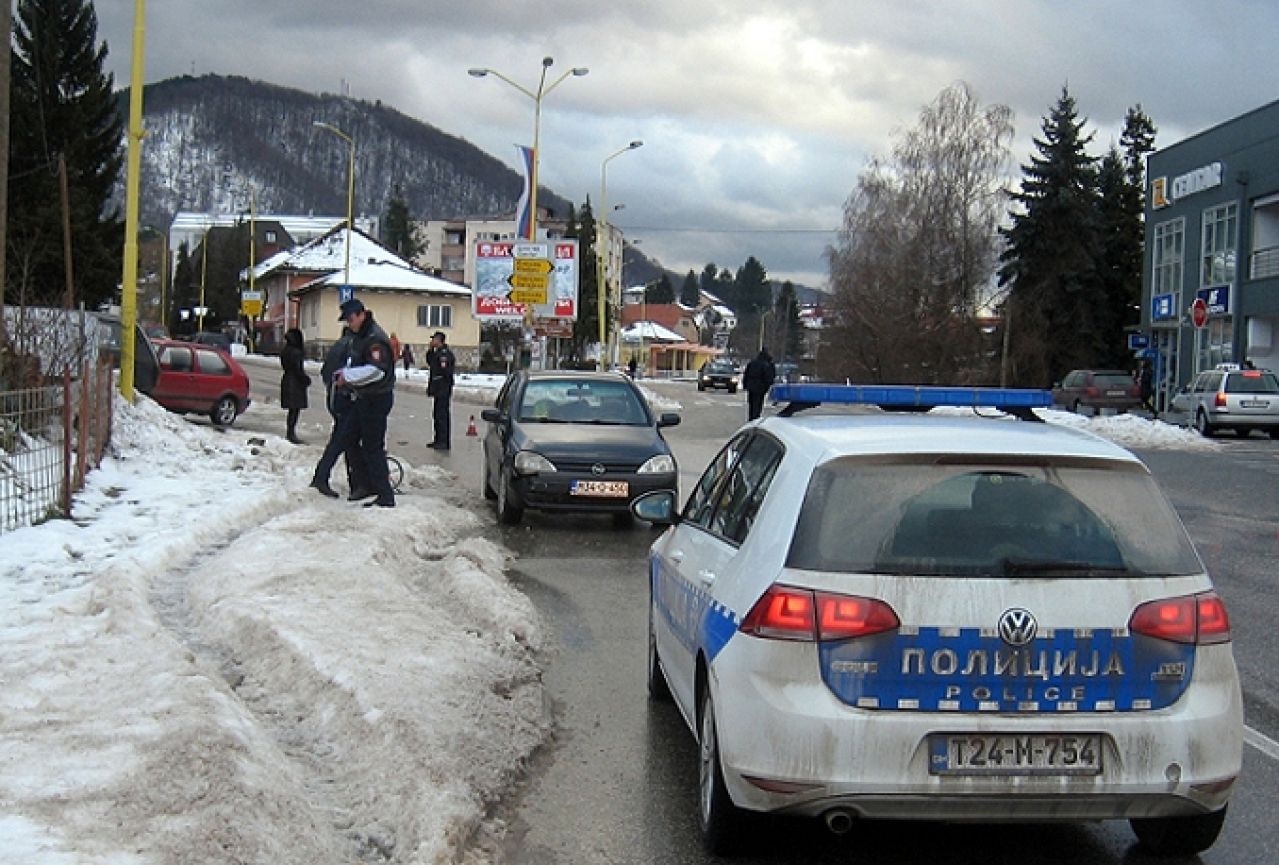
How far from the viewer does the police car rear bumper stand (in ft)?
13.8

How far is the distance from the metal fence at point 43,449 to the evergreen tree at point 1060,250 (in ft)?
169

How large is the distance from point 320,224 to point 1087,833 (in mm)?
195527

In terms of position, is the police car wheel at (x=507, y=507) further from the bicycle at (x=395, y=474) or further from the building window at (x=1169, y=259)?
the building window at (x=1169, y=259)

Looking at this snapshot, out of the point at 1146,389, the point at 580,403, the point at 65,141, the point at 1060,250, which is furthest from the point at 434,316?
the point at 580,403

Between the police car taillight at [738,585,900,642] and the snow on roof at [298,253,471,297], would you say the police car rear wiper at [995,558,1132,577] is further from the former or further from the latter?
the snow on roof at [298,253,471,297]

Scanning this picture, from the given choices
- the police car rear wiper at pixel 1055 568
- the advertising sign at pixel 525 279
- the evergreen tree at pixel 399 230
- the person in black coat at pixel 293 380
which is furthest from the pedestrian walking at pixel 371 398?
the evergreen tree at pixel 399 230

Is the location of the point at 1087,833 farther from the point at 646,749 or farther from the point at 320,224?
the point at 320,224

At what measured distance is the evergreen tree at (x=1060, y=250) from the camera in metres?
60.2

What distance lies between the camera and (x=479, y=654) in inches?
288

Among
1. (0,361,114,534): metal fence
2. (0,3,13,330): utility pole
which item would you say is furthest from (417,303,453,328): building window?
(0,361,114,534): metal fence

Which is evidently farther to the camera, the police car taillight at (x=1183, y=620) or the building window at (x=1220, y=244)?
the building window at (x=1220, y=244)

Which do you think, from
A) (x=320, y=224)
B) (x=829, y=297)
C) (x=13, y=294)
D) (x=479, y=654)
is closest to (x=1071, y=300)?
(x=829, y=297)

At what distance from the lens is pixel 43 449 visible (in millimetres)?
10852

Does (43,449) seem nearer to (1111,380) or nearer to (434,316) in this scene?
(1111,380)
